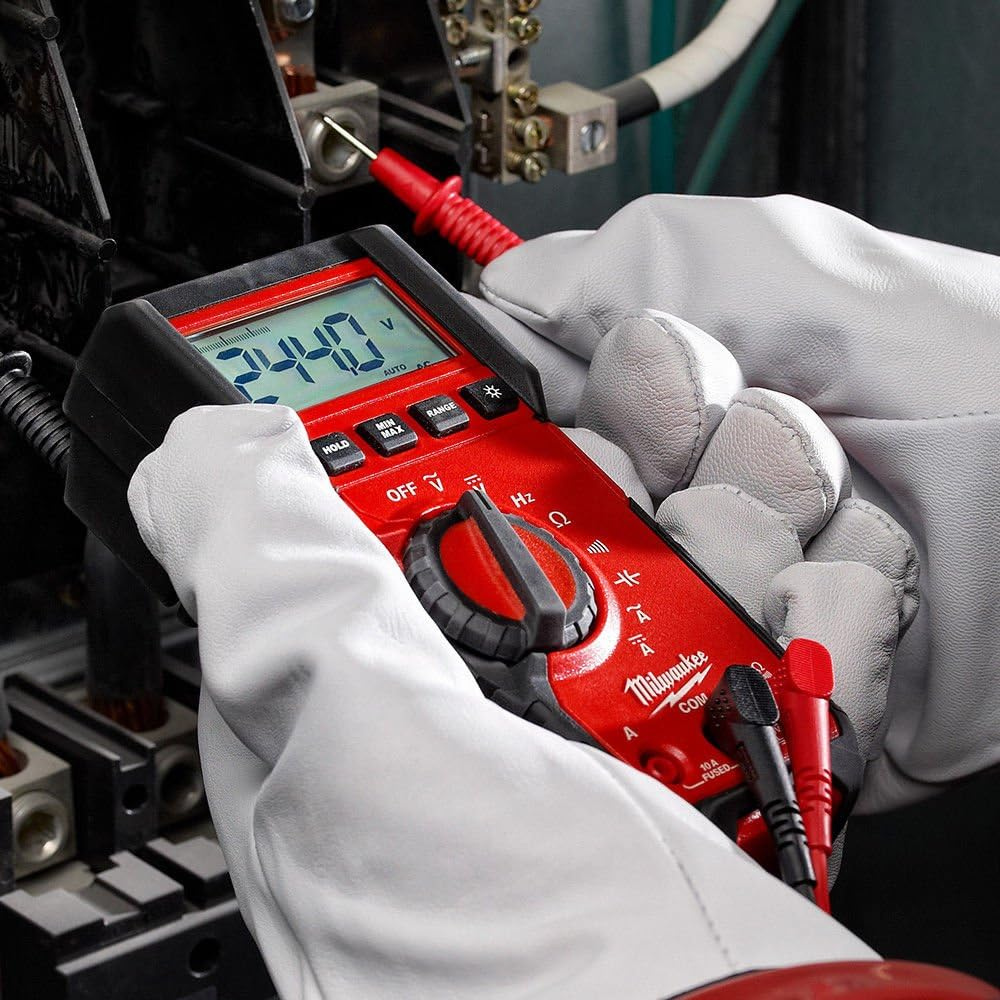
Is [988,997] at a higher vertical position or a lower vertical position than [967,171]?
higher

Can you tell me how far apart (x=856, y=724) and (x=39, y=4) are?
2.03 feet

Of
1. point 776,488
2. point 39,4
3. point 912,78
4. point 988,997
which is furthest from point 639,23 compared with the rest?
point 988,997

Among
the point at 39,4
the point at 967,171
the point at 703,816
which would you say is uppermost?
the point at 39,4

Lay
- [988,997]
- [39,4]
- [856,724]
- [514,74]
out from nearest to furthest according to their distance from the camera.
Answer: [988,997]
[856,724]
[39,4]
[514,74]

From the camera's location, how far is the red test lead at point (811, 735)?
56 centimetres

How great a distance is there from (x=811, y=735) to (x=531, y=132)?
736mm

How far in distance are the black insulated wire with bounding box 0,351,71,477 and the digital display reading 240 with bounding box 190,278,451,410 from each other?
11 cm

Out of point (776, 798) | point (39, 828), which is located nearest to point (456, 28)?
point (39, 828)

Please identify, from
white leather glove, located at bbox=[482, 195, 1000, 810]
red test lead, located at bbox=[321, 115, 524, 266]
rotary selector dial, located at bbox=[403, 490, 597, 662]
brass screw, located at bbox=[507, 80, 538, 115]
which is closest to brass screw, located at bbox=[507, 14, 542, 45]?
brass screw, located at bbox=[507, 80, 538, 115]

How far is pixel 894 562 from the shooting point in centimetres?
72

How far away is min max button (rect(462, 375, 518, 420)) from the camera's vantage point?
74 cm

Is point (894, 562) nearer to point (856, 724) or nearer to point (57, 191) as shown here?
point (856, 724)

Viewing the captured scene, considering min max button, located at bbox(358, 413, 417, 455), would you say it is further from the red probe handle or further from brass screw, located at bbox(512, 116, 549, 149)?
brass screw, located at bbox(512, 116, 549, 149)

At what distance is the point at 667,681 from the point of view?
24.7 inches
